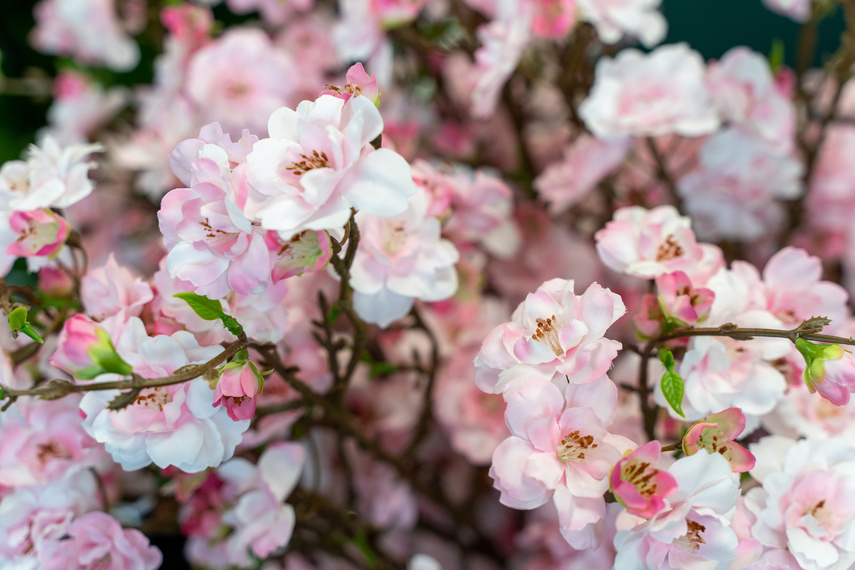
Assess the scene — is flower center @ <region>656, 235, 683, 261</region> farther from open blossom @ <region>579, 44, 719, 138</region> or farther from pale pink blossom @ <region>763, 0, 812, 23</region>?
pale pink blossom @ <region>763, 0, 812, 23</region>

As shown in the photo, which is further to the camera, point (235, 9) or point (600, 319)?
point (235, 9)

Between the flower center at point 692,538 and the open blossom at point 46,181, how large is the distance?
440 millimetres

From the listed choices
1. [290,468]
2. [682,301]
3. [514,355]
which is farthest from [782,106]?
[290,468]

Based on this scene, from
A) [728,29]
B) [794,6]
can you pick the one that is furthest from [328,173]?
[728,29]

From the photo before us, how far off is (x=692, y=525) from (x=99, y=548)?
0.38 metres

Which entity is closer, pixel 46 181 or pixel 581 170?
pixel 46 181

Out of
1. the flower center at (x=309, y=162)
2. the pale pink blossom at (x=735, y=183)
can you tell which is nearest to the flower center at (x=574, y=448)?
the flower center at (x=309, y=162)

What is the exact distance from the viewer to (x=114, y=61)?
2.98 ft

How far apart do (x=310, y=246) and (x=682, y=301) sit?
0.23 meters

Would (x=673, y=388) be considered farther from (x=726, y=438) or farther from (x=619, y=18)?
(x=619, y=18)

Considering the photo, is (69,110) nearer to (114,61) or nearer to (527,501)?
(114,61)

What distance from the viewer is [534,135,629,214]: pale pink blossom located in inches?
26.4

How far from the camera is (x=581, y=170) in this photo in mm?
683

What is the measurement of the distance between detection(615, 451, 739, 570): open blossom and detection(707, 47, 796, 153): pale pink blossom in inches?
16.9
